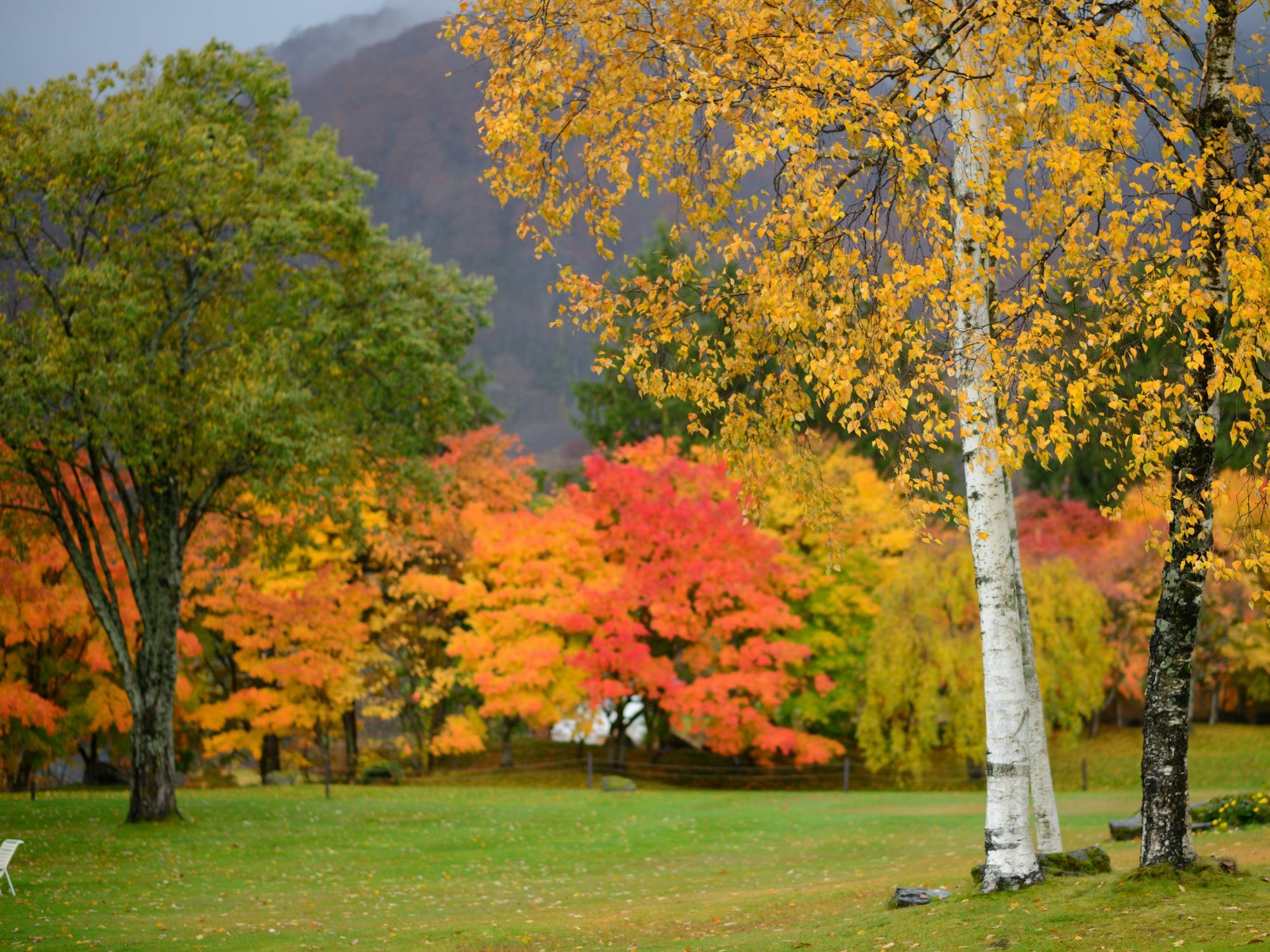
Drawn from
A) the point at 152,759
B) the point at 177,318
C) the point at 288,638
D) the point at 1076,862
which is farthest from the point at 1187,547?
the point at 288,638

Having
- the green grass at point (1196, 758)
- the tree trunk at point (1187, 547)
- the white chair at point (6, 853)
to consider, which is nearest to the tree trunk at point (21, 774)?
the white chair at point (6, 853)

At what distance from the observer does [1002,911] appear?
767cm

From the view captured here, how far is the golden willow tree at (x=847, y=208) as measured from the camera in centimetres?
697

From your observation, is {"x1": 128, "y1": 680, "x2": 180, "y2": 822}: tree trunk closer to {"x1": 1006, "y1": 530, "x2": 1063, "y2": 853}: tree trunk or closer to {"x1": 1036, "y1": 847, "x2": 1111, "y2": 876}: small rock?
{"x1": 1006, "y1": 530, "x2": 1063, "y2": 853}: tree trunk

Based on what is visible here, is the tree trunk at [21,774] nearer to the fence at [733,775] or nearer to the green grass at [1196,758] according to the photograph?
the fence at [733,775]

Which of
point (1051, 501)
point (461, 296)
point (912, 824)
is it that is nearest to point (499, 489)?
point (461, 296)

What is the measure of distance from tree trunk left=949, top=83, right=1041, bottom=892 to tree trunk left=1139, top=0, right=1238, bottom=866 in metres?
0.87

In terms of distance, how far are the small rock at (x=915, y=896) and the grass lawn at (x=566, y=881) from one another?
0.56ft

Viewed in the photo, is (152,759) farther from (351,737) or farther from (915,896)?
(351,737)

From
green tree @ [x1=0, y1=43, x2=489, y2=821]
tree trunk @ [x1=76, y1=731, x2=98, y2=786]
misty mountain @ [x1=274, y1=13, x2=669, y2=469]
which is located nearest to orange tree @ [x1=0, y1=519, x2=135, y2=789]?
green tree @ [x1=0, y1=43, x2=489, y2=821]

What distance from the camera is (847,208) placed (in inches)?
336

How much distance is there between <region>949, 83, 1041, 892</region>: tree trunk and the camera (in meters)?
8.16

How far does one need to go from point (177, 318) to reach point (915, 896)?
45.1 ft

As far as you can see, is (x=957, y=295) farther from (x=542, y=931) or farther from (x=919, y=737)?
(x=919, y=737)
